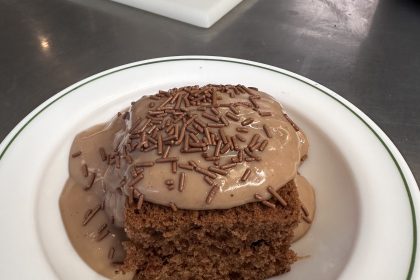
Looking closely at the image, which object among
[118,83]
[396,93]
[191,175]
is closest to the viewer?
[191,175]

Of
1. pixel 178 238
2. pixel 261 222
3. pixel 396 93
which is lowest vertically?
pixel 396 93

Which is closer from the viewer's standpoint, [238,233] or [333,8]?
[238,233]

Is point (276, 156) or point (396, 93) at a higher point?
point (276, 156)

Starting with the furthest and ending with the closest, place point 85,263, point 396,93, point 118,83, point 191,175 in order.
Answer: point 396,93 < point 118,83 < point 85,263 < point 191,175

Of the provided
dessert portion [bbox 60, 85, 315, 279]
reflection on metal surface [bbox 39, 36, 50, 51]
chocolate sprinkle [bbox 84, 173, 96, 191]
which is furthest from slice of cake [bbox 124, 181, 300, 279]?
reflection on metal surface [bbox 39, 36, 50, 51]

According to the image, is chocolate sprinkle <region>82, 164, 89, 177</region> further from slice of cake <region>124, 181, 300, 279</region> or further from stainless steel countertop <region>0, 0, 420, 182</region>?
stainless steel countertop <region>0, 0, 420, 182</region>

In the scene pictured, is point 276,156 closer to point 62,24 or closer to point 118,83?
point 118,83

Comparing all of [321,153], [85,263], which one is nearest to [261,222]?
[321,153]
